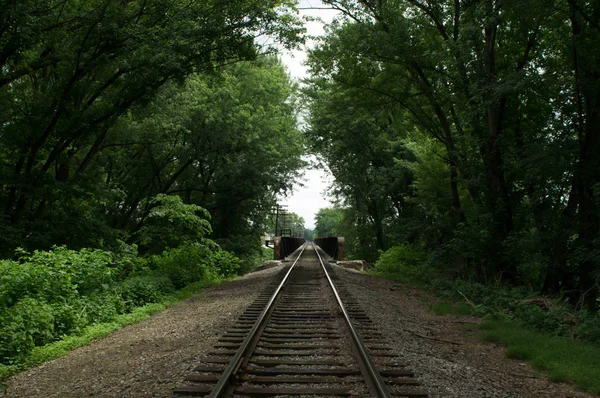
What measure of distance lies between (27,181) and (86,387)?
9.31 metres

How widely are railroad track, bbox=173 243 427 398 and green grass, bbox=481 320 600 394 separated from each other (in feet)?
5.95

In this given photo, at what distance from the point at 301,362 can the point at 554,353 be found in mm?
3386

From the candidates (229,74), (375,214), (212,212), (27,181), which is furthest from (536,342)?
(375,214)

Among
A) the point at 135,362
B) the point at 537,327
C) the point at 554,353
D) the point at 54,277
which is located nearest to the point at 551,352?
the point at 554,353

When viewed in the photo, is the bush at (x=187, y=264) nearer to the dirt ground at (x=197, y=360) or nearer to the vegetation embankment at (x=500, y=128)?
the dirt ground at (x=197, y=360)

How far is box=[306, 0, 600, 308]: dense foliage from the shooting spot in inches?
348

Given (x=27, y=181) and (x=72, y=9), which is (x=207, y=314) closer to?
(x=27, y=181)

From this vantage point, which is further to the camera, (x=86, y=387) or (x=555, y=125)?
(x=555, y=125)

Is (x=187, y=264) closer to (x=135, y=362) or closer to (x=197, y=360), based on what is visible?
(x=135, y=362)

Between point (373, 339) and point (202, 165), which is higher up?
point (202, 165)

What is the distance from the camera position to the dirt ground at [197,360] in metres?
4.23

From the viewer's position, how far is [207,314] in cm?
804

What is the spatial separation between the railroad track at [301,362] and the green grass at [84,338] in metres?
2.06

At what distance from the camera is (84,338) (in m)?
6.29
